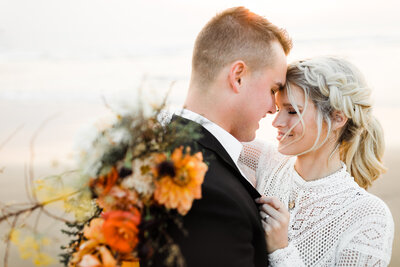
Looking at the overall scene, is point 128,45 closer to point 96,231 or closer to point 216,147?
point 216,147

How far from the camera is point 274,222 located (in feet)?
7.78

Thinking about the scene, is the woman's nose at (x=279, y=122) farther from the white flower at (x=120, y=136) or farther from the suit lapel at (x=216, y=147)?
the white flower at (x=120, y=136)

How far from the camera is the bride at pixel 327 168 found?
2.80m

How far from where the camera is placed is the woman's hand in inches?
93.1

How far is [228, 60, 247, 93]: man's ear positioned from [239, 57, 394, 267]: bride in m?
0.73

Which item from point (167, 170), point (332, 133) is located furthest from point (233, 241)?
point (332, 133)

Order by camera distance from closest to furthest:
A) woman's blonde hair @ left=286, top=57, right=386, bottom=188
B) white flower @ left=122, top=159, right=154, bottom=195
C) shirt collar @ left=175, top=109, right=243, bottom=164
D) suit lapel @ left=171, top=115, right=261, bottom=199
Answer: white flower @ left=122, top=159, right=154, bottom=195 → suit lapel @ left=171, top=115, right=261, bottom=199 → shirt collar @ left=175, top=109, right=243, bottom=164 → woman's blonde hair @ left=286, top=57, right=386, bottom=188

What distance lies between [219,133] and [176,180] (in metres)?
0.80

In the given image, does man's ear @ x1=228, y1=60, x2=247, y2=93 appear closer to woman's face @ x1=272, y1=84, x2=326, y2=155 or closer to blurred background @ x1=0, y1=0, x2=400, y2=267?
woman's face @ x1=272, y1=84, x2=326, y2=155

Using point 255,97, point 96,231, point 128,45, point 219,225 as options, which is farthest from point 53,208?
point 128,45

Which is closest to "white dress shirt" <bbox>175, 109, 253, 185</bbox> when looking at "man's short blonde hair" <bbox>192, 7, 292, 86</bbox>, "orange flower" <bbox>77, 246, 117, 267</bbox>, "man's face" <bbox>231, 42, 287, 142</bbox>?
"man's face" <bbox>231, 42, 287, 142</bbox>

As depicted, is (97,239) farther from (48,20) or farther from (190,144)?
(48,20)

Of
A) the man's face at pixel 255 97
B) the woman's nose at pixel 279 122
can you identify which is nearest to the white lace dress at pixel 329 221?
A: the woman's nose at pixel 279 122

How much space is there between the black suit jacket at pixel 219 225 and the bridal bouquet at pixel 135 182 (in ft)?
0.42
